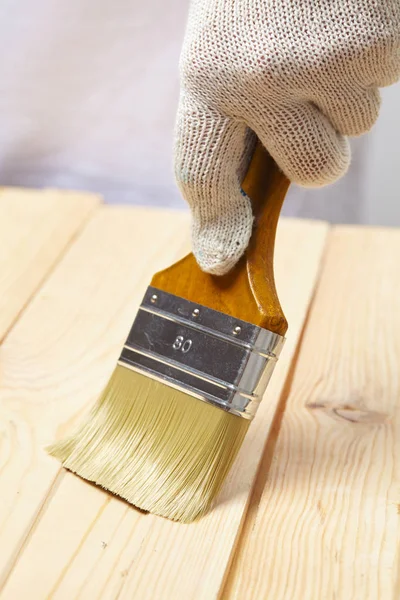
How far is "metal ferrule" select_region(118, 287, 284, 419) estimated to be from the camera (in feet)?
2.59

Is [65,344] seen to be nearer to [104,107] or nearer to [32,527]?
[32,527]

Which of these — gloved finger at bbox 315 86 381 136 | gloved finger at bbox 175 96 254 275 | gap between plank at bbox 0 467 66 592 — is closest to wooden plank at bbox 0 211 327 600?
gap between plank at bbox 0 467 66 592

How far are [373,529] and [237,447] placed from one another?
16 cm

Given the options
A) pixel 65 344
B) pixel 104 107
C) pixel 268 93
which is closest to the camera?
pixel 268 93

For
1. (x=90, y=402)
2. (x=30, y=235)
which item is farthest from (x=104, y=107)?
(x=90, y=402)

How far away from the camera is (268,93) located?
2.40 ft

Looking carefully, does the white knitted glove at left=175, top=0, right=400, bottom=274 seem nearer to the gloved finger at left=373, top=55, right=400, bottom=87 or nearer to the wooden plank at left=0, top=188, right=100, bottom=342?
the gloved finger at left=373, top=55, right=400, bottom=87

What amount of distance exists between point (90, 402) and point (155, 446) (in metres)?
0.15

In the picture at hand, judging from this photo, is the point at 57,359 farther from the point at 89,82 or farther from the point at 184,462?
the point at 89,82

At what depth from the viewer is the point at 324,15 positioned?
701 mm

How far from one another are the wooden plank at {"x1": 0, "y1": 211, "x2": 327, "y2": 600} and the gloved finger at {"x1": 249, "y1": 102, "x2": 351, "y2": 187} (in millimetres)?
305

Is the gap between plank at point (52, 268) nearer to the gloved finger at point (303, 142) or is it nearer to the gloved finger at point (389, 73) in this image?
the gloved finger at point (303, 142)

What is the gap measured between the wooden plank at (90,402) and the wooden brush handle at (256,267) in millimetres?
182

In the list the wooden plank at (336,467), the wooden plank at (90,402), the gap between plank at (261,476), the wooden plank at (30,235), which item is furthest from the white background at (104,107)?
the gap between plank at (261,476)
